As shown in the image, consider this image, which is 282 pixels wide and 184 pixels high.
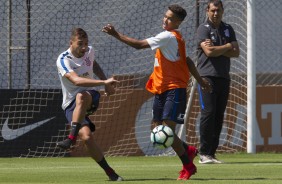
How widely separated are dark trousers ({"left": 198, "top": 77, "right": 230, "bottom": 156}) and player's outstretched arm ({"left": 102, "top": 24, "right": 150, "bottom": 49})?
296 centimetres

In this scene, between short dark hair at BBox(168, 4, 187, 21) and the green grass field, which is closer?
the green grass field

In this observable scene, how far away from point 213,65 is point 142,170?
2.01 metres

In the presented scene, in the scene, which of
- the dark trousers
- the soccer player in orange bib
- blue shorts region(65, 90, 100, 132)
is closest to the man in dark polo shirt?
the dark trousers

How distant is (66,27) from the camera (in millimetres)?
17781

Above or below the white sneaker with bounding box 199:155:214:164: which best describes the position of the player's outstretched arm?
above

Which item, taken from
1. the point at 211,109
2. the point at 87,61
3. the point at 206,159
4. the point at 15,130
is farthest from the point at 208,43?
the point at 15,130

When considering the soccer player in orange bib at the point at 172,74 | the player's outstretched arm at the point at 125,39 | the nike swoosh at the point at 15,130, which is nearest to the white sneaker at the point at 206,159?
the soccer player in orange bib at the point at 172,74

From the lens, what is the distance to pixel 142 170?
13.1 m

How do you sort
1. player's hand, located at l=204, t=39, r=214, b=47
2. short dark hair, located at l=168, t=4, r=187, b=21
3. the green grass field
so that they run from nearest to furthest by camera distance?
the green grass field
short dark hair, located at l=168, t=4, r=187, b=21
player's hand, located at l=204, t=39, r=214, b=47

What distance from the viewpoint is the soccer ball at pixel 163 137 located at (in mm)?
11344

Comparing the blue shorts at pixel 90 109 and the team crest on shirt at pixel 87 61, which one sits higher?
the team crest on shirt at pixel 87 61

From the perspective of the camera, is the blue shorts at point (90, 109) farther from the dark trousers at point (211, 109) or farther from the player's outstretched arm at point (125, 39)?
the dark trousers at point (211, 109)

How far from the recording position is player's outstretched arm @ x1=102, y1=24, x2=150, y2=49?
35.4 feet

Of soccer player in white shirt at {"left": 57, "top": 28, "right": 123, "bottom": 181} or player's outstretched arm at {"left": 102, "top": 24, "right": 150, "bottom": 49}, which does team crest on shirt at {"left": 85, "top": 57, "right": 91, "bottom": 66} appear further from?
player's outstretched arm at {"left": 102, "top": 24, "right": 150, "bottom": 49}
